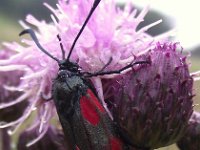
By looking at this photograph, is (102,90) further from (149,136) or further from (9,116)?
(9,116)

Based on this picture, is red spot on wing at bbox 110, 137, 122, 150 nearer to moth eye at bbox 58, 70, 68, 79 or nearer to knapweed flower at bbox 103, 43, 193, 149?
knapweed flower at bbox 103, 43, 193, 149

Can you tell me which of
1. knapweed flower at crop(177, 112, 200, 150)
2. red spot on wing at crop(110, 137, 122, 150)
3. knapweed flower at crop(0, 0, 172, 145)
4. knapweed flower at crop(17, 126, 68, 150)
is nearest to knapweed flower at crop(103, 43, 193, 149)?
red spot on wing at crop(110, 137, 122, 150)

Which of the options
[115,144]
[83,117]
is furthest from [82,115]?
[115,144]

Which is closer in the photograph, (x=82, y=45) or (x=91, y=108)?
(x=91, y=108)

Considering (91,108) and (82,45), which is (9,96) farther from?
(91,108)

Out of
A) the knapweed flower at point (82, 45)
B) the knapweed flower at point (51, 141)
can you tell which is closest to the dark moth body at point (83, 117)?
the knapweed flower at point (82, 45)

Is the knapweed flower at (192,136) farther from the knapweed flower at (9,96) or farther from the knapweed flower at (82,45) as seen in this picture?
the knapweed flower at (9,96)

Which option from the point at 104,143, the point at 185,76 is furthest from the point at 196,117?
the point at 104,143
